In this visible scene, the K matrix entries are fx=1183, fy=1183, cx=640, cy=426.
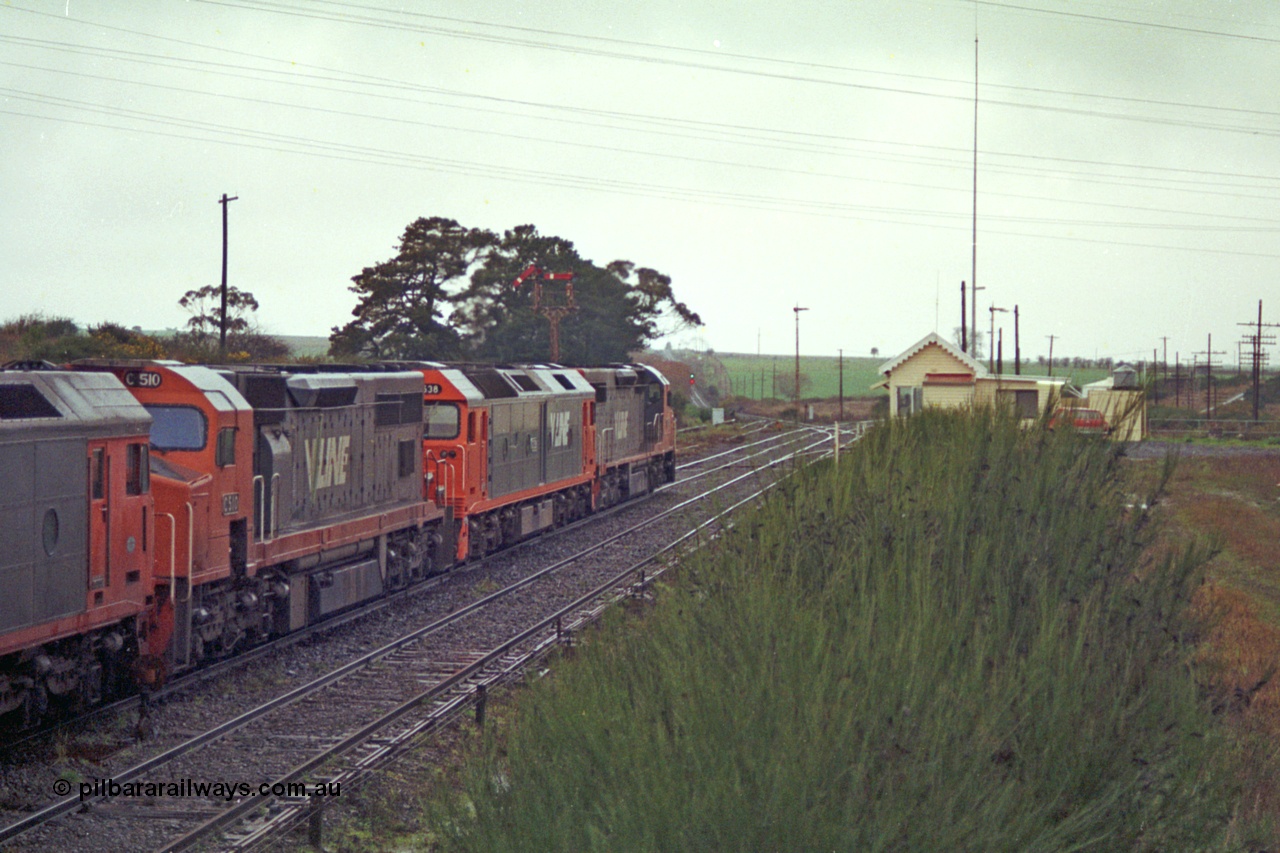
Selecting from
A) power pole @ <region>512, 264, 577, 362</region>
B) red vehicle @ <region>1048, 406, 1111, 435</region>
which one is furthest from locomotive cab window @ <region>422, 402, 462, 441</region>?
power pole @ <region>512, 264, 577, 362</region>

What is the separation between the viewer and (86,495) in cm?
1146

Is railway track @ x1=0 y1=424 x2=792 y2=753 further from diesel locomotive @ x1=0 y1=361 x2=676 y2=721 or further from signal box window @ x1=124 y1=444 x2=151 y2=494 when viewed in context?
signal box window @ x1=124 y1=444 x2=151 y2=494

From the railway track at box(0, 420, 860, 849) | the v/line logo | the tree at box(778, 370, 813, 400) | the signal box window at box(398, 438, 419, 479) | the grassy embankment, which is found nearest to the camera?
the grassy embankment

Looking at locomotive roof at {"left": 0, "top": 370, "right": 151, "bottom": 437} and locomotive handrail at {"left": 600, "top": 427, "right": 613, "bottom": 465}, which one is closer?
locomotive roof at {"left": 0, "top": 370, "right": 151, "bottom": 437}

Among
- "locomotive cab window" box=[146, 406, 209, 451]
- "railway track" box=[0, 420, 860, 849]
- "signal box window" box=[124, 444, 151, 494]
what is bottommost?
"railway track" box=[0, 420, 860, 849]

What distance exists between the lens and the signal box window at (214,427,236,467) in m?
13.9

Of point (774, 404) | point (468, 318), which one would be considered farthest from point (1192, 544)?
point (774, 404)

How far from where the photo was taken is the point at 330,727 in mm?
12109

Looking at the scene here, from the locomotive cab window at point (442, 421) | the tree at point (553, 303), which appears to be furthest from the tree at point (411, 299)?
the locomotive cab window at point (442, 421)

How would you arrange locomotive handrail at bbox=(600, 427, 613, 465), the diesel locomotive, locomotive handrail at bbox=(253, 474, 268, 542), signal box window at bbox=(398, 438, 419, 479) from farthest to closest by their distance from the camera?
locomotive handrail at bbox=(600, 427, 613, 465), signal box window at bbox=(398, 438, 419, 479), locomotive handrail at bbox=(253, 474, 268, 542), the diesel locomotive

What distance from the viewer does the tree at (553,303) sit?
63.6 metres

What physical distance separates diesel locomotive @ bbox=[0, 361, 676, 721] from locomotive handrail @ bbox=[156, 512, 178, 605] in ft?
0.10

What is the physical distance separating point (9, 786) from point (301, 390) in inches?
275

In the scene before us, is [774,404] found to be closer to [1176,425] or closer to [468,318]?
[1176,425]
